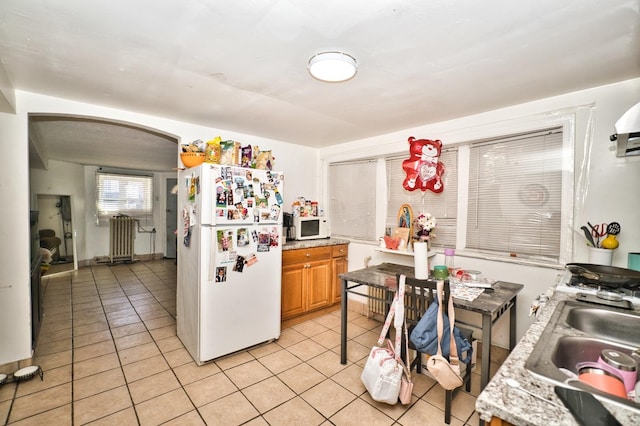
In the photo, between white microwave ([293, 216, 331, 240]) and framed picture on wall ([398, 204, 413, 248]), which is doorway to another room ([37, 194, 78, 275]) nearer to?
white microwave ([293, 216, 331, 240])

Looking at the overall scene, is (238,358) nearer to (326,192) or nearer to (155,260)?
(326,192)

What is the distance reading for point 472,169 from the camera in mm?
2842

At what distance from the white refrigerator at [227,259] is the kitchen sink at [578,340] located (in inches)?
83.8

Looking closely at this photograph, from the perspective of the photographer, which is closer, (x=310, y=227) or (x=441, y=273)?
(x=441, y=273)

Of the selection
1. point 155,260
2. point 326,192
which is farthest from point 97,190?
point 326,192

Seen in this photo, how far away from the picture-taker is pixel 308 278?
11.4 feet

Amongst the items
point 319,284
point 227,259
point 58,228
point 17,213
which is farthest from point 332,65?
point 58,228

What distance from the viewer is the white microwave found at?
12.3 feet

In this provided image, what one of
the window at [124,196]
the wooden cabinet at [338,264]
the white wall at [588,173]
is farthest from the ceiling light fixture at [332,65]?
the window at [124,196]

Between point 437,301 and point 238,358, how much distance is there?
1.83m

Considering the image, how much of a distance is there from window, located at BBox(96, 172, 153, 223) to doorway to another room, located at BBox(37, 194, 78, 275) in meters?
0.58

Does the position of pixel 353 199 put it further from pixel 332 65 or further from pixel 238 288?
pixel 332 65

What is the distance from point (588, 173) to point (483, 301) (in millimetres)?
1321

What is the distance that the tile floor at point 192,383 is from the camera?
73.8 inches
